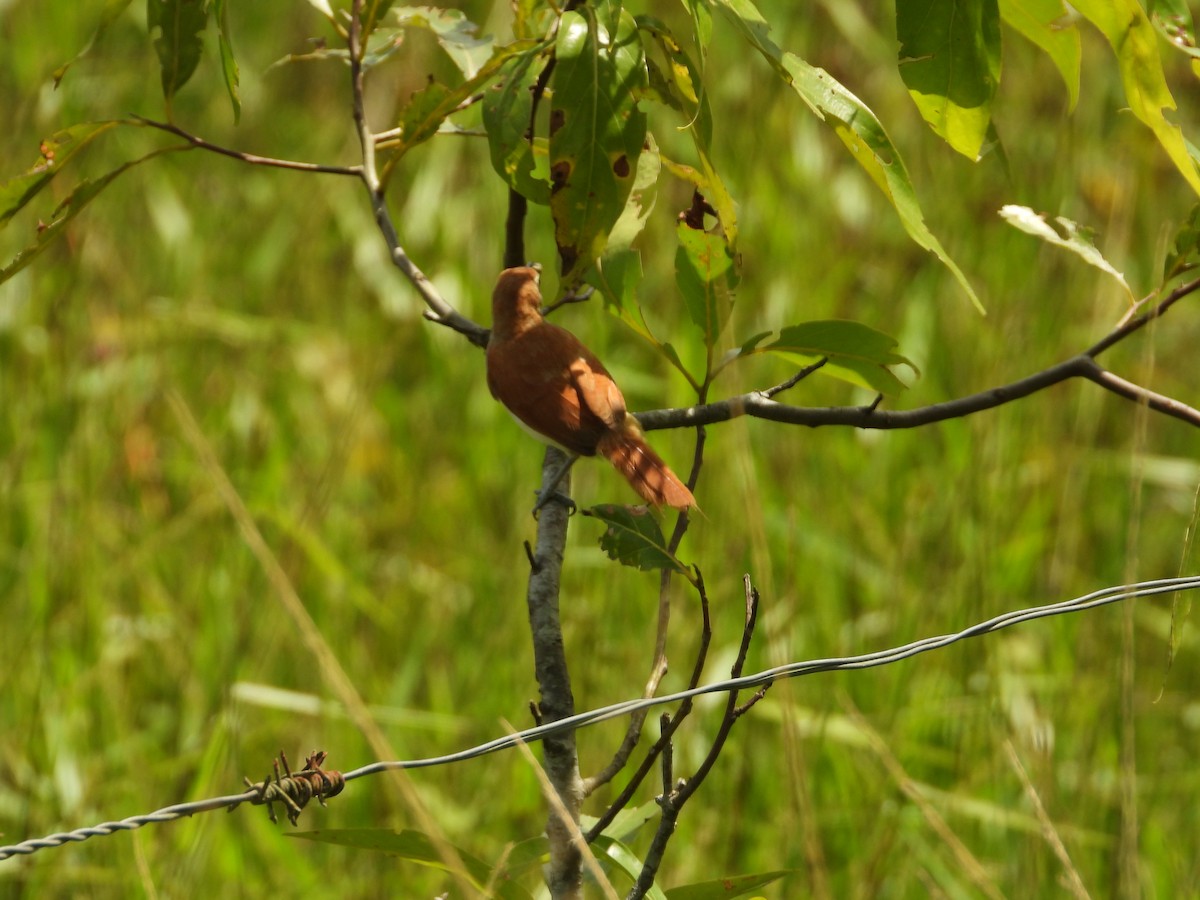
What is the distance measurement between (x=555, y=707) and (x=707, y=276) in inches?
17.3

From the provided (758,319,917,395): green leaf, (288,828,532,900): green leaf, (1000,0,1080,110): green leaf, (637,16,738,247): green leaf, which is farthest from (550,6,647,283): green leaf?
(288,828,532,900): green leaf

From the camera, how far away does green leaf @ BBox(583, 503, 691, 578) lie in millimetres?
1211

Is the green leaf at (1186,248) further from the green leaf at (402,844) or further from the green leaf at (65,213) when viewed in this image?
the green leaf at (65,213)

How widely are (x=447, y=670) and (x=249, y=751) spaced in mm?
519

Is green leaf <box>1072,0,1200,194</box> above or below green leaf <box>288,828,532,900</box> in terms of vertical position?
above

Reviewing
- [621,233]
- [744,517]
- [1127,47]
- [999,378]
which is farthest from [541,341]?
[999,378]

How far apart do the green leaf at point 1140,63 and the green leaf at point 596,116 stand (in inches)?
14.3

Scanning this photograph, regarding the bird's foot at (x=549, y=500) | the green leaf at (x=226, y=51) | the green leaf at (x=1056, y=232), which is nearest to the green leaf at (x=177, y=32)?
the green leaf at (x=226, y=51)

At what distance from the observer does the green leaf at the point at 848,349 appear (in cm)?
118

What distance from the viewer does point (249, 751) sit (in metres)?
2.92

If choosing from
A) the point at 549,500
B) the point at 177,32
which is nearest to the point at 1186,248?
the point at 549,500

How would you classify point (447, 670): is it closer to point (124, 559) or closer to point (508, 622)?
point (508, 622)

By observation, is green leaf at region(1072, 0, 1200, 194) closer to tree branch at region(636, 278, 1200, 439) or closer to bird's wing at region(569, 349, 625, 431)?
tree branch at region(636, 278, 1200, 439)

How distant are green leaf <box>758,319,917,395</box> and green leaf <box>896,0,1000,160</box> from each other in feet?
0.64
